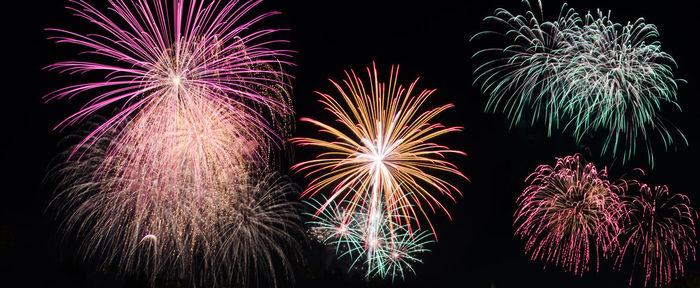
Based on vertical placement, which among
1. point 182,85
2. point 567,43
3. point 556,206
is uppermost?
point 567,43

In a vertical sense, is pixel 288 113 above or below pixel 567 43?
below

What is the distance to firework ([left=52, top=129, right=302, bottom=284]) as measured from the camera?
2625cm

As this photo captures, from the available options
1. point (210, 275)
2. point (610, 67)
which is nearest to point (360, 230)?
point (210, 275)

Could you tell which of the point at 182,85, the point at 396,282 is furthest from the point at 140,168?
the point at 396,282

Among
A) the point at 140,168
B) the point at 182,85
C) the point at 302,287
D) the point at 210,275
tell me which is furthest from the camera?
the point at 302,287

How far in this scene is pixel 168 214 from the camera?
27953mm

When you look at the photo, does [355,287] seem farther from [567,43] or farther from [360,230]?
[567,43]

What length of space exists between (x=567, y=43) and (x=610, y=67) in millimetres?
2172

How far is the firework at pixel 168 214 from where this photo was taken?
86.1 feet

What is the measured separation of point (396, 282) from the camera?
158 feet

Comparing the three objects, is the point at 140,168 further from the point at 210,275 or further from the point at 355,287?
the point at 355,287

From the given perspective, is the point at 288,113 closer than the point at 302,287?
Yes

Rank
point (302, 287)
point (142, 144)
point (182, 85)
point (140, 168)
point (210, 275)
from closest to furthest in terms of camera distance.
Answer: point (182, 85) → point (142, 144) → point (140, 168) → point (210, 275) → point (302, 287)

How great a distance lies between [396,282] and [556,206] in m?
23.5
